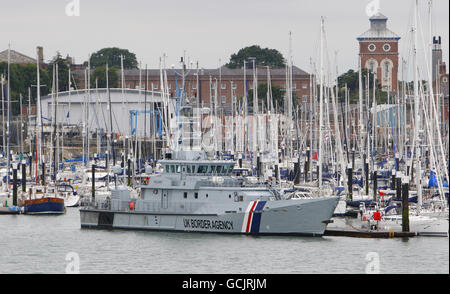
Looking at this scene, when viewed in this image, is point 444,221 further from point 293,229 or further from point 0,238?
point 0,238

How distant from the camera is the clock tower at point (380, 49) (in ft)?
586

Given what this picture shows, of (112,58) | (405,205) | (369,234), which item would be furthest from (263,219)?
(112,58)

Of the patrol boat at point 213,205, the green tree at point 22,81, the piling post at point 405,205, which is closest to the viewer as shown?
the piling post at point 405,205

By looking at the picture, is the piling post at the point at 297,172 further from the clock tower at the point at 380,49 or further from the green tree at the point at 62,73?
the clock tower at the point at 380,49

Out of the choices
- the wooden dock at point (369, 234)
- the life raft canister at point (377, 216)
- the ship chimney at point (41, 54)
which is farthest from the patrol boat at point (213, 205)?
the ship chimney at point (41, 54)

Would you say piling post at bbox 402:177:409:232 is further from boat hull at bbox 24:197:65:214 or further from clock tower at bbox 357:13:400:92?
clock tower at bbox 357:13:400:92

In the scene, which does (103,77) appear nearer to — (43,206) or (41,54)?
(41,54)

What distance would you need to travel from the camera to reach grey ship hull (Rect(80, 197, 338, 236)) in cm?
5153

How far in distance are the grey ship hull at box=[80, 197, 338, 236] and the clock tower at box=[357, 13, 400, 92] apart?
5059 inches

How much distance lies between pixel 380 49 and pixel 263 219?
131 metres

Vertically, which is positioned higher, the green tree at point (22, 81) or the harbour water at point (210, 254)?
the green tree at point (22, 81)

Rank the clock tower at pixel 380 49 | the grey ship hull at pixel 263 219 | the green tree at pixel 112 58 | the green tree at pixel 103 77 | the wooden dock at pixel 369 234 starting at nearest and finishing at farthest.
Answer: the grey ship hull at pixel 263 219 < the wooden dock at pixel 369 234 < the green tree at pixel 103 77 < the clock tower at pixel 380 49 < the green tree at pixel 112 58

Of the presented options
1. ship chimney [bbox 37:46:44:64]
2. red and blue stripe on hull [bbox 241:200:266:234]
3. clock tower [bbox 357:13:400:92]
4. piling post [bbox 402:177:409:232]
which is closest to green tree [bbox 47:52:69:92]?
ship chimney [bbox 37:46:44:64]

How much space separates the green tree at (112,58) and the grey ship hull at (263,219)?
129m
